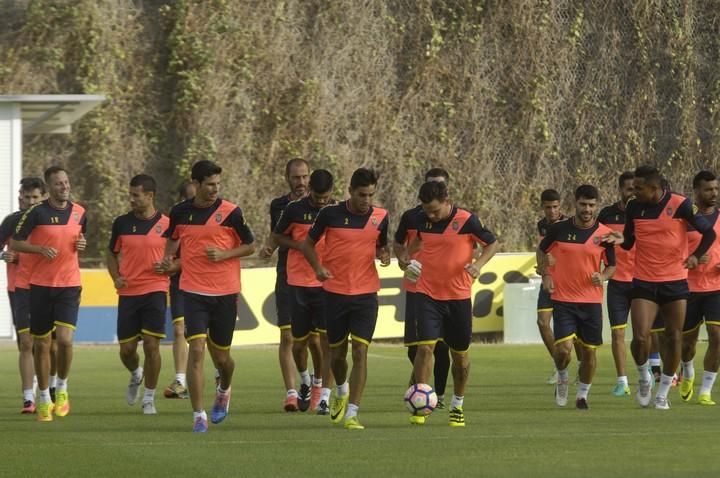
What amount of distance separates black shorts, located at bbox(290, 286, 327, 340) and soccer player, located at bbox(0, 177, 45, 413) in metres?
2.69

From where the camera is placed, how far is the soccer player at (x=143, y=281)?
1558 centimetres

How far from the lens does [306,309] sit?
51.5ft

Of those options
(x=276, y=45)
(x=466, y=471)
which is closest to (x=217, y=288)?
(x=466, y=471)

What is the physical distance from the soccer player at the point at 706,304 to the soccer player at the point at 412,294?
2676 mm

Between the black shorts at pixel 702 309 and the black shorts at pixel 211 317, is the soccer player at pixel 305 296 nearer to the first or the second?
the black shorts at pixel 211 317

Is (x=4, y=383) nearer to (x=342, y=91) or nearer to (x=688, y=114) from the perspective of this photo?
(x=342, y=91)

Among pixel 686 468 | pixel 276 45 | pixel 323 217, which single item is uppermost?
pixel 276 45

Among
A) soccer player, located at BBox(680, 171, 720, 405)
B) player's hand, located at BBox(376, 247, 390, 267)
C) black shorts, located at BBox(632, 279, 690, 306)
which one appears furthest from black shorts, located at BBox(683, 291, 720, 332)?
player's hand, located at BBox(376, 247, 390, 267)

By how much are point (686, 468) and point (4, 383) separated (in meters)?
11.5

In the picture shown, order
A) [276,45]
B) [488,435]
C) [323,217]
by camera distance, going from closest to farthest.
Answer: [488,435]
[323,217]
[276,45]


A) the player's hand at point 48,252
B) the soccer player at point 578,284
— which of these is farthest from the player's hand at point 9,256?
the soccer player at point 578,284

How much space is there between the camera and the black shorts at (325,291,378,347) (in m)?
13.9

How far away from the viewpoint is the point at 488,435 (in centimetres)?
1316

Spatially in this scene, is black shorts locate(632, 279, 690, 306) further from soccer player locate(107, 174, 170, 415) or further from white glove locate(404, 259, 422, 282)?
soccer player locate(107, 174, 170, 415)
